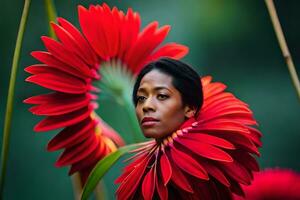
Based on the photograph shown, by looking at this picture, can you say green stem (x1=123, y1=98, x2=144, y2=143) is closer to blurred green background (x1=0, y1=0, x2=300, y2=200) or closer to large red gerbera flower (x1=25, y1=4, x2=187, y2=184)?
large red gerbera flower (x1=25, y1=4, x2=187, y2=184)

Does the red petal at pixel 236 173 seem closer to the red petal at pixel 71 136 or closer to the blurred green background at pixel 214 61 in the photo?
the red petal at pixel 71 136

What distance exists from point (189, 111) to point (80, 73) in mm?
67

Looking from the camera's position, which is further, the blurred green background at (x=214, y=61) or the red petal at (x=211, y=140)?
the blurred green background at (x=214, y=61)

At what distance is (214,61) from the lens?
0.67 metres

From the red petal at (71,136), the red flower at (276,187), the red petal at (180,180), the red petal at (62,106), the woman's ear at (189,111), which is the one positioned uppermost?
the red petal at (62,106)

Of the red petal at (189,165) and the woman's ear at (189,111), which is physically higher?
the woman's ear at (189,111)

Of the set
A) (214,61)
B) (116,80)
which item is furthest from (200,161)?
(214,61)

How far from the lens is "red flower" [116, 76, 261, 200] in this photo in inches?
11.2

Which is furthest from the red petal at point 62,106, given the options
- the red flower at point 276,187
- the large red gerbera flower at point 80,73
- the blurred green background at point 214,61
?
the blurred green background at point 214,61

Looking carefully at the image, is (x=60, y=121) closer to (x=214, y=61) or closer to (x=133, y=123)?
(x=133, y=123)

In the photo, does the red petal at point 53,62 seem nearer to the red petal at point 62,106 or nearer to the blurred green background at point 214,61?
the red petal at point 62,106

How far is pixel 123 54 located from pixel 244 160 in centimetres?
11

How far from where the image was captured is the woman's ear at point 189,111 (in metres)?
0.31

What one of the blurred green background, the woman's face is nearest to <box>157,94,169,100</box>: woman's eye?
the woman's face
